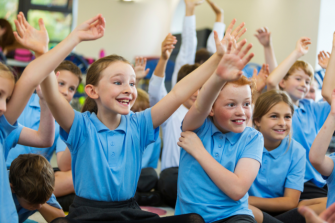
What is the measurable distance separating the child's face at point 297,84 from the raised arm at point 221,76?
3.90 feet

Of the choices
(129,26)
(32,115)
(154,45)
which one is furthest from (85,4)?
(32,115)

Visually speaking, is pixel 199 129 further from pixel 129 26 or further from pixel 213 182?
pixel 129 26

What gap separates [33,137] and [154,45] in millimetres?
6032

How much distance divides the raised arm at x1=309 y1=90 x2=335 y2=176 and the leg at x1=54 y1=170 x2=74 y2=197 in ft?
4.02

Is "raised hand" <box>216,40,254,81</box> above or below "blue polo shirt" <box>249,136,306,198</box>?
above

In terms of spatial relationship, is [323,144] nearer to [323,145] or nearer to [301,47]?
[323,145]

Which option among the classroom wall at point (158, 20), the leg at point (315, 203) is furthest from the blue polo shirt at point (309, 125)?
the classroom wall at point (158, 20)

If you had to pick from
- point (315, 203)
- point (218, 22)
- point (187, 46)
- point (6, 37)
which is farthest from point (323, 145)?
point (6, 37)

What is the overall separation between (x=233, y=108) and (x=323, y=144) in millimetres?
345

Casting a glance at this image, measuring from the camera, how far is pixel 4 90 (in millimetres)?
1036

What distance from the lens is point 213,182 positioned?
1.21 meters

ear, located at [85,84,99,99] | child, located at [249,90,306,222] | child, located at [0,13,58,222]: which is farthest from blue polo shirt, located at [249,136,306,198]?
child, located at [0,13,58,222]

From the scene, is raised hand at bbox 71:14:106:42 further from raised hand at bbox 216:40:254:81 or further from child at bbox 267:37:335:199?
child at bbox 267:37:335:199

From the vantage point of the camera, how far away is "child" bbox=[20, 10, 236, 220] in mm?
1098
